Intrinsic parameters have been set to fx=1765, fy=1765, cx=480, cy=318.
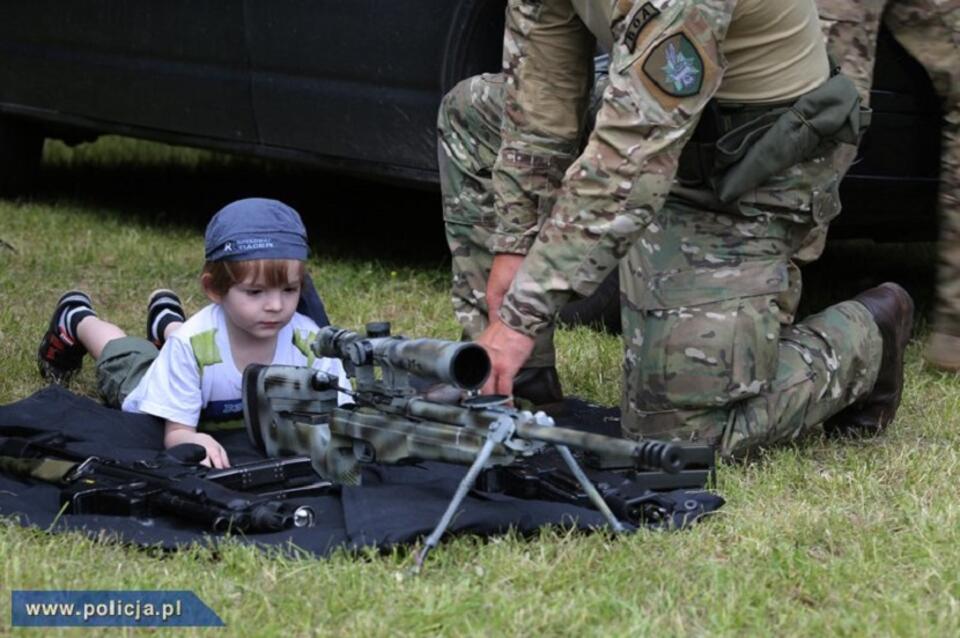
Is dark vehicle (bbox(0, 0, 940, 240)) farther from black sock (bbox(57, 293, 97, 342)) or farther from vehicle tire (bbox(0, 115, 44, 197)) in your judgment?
black sock (bbox(57, 293, 97, 342))

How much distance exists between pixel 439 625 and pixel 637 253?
1511 millimetres

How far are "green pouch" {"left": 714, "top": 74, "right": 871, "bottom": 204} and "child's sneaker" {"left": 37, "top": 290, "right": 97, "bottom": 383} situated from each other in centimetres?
193

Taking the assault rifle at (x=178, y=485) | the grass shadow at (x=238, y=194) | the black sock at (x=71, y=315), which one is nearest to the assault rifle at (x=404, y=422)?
the assault rifle at (x=178, y=485)

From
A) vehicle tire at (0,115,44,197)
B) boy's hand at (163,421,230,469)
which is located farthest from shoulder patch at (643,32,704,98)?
vehicle tire at (0,115,44,197)

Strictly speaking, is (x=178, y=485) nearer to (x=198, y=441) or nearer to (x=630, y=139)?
(x=198, y=441)

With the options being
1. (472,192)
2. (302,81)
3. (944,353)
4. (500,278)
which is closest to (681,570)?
(500,278)

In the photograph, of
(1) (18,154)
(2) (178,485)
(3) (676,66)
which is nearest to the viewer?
(2) (178,485)

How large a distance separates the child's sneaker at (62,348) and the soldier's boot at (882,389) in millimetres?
2099

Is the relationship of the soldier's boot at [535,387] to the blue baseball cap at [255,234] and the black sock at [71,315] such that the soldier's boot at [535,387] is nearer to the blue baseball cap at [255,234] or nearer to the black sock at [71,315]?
the blue baseball cap at [255,234]

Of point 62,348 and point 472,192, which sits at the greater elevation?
point 472,192

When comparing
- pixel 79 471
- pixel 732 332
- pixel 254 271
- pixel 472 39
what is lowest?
pixel 79 471

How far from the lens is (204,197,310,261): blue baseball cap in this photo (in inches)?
163

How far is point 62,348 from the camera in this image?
5008 millimetres

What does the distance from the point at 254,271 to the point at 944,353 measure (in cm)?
213
